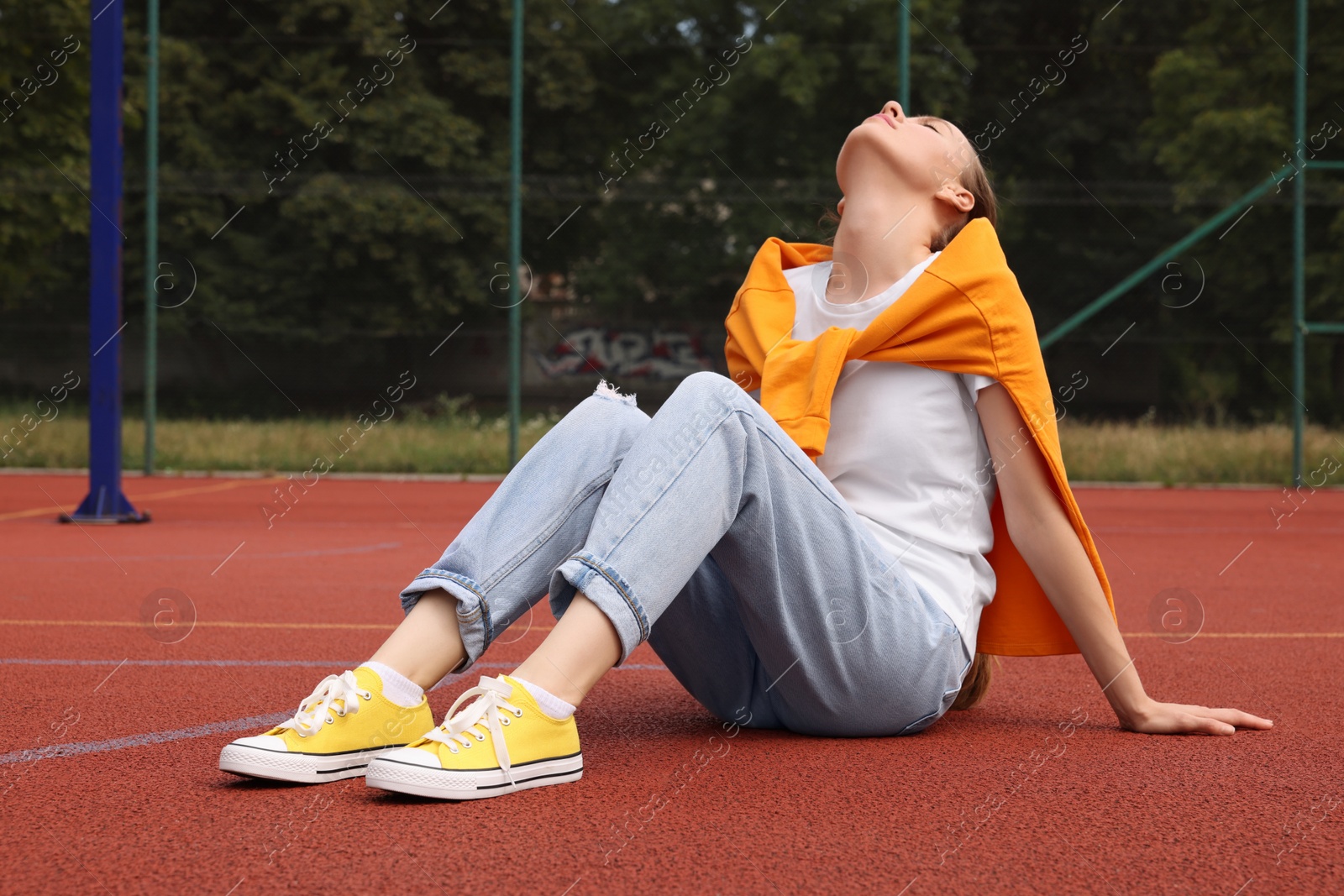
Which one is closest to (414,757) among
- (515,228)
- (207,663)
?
(207,663)

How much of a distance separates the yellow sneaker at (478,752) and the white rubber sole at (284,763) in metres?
0.07

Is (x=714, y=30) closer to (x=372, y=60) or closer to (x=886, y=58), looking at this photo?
(x=372, y=60)

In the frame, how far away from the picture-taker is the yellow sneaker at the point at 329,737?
2061mm

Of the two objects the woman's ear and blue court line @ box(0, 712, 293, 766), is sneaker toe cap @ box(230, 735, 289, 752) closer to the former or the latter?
blue court line @ box(0, 712, 293, 766)

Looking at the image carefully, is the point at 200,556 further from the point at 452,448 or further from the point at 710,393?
the point at 452,448

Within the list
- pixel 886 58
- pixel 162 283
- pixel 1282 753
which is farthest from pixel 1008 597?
pixel 162 283

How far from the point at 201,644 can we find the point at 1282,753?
2632mm

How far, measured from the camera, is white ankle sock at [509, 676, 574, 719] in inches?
79.7

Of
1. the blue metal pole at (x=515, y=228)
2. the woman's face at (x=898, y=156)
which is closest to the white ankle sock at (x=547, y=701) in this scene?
the woman's face at (x=898, y=156)

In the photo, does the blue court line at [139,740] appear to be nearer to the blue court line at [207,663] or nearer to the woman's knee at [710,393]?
the blue court line at [207,663]

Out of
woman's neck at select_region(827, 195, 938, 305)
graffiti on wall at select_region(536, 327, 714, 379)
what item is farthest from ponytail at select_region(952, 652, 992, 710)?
graffiti on wall at select_region(536, 327, 714, 379)

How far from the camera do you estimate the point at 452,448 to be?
11.5 m

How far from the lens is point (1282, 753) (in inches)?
97.5

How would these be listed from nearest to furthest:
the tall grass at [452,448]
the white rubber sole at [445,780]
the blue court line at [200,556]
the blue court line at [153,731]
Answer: the white rubber sole at [445,780] → the blue court line at [153,731] → the blue court line at [200,556] → the tall grass at [452,448]
